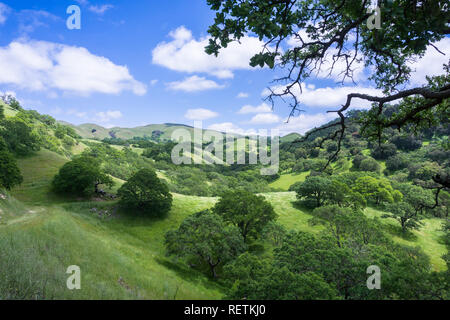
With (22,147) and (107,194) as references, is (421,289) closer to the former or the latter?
(107,194)

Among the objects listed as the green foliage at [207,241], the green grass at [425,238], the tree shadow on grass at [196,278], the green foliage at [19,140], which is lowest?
the green grass at [425,238]

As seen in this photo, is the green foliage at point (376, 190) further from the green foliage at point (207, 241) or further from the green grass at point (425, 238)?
the green foliage at point (207, 241)

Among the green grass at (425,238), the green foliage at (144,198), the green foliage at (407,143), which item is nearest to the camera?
the green grass at (425,238)

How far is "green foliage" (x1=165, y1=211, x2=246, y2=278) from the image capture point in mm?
23734

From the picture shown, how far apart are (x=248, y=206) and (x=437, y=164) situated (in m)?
95.7

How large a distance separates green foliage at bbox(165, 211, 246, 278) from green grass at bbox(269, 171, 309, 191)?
89.2 metres

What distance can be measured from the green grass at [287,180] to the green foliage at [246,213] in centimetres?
7817

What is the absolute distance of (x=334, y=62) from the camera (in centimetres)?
642

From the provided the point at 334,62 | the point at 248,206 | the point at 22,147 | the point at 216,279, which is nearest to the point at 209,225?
the point at 216,279

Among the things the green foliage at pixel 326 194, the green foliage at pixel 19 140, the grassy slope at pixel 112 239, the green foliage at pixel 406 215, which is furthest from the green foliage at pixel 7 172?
the green foliage at pixel 406 215

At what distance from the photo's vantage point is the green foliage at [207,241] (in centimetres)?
2373

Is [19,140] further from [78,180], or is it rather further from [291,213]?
[291,213]

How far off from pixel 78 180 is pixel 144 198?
16.5 metres

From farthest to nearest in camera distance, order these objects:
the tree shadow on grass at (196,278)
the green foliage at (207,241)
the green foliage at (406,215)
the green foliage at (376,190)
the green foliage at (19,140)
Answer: the green foliage at (19,140)
the green foliage at (376,190)
the green foliage at (406,215)
the green foliage at (207,241)
the tree shadow on grass at (196,278)
